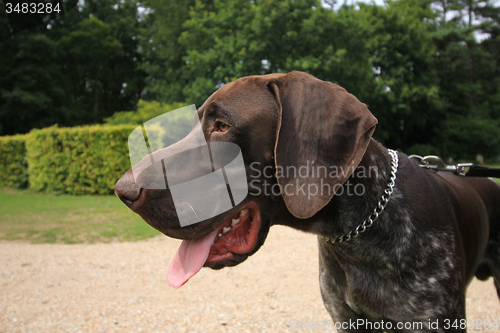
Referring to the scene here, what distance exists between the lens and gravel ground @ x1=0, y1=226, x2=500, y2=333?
356cm

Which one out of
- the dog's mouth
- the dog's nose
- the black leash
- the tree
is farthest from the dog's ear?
the tree

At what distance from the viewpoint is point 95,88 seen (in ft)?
105

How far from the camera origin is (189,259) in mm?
1792

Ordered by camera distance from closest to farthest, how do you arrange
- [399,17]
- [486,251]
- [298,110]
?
[298,110] → [486,251] → [399,17]

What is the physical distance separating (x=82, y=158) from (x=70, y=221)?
4834mm

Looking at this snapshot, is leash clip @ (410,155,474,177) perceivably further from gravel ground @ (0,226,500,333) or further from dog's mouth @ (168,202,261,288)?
gravel ground @ (0,226,500,333)

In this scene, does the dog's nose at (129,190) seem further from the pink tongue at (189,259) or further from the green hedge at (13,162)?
the green hedge at (13,162)

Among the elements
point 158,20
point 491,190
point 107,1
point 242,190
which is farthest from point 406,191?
point 107,1

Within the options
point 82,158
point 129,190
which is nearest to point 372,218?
point 129,190

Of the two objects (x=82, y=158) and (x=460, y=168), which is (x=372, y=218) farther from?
(x=82, y=158)

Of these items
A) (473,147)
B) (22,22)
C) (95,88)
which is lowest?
(473,147)

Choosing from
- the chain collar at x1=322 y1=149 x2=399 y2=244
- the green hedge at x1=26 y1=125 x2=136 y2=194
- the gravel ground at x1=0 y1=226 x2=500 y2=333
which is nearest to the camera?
the chain collar at x1=322 y1=149 x2=399 y2=244

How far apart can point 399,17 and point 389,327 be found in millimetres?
29068

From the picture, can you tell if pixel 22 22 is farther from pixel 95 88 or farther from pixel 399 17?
pixel 399 17
